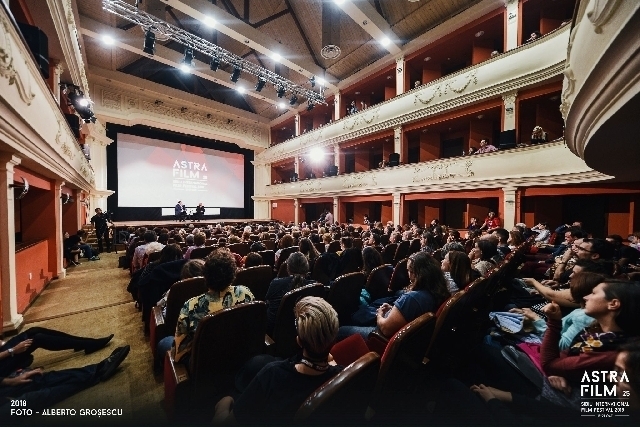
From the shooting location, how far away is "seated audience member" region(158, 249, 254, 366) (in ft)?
4.90

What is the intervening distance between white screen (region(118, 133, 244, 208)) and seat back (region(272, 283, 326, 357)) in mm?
11928

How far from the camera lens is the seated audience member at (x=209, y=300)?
4.90ft

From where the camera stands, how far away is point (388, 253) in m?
4.11

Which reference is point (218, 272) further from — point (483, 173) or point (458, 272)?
point (483, 173)

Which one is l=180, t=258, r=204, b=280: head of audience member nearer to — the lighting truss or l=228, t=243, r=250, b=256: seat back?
l=228, t=243, r=250, b=256: seat back

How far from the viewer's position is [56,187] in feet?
15.9

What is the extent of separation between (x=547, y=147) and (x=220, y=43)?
457 inches

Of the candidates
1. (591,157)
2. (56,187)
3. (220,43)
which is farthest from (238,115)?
(591,157)

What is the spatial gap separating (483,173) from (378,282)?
5.61 metres

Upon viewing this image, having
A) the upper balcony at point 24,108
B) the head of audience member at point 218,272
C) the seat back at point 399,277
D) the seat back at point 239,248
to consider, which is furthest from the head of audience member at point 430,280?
the upper balcony at point 24,108

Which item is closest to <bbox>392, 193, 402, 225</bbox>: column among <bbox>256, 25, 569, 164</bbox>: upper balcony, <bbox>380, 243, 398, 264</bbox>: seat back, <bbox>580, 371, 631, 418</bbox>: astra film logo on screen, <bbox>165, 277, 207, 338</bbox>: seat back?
<bbox>256, 25, 569, 164</bbox>: upper balcony

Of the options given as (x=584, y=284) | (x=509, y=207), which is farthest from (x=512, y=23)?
(x=584, y=284)

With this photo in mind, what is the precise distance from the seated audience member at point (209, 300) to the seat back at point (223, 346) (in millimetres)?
178

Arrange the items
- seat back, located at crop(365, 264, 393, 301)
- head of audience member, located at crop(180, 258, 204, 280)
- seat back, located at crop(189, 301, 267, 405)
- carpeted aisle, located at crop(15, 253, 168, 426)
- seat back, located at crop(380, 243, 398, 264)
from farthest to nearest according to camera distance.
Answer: seat back, located at crop(380, 243, 398, 264), seat back, located at crop(365, 264, 393, 301), head of audience member, located at crop(180, 258, 204, 280), carpeted aisle, located at crop(15, 253, 168, 426), seat back, located at crop(189, 301, 267, 405)
